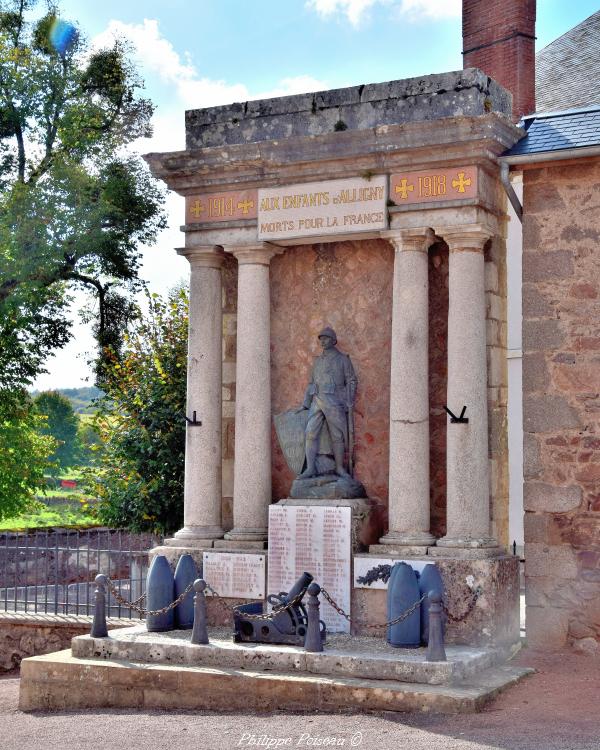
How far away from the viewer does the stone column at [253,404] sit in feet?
40.2

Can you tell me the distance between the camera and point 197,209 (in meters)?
12.8

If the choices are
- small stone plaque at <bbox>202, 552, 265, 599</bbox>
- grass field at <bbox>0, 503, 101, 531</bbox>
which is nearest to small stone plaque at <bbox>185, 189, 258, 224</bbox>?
small stone plaque at <bbox>202, 552, 265, 599</bbox>

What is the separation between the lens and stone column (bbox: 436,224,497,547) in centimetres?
1114

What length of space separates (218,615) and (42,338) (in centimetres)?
1198

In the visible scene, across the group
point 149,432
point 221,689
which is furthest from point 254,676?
point 149,432

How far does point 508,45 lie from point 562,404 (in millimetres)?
8033

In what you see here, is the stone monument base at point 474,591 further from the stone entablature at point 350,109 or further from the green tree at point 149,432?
the green tree at point 149,432

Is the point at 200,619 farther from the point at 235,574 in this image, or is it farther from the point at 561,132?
the point at 561,132

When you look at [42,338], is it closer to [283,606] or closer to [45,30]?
[45,30]

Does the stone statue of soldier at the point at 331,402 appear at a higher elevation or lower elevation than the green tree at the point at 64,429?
lower

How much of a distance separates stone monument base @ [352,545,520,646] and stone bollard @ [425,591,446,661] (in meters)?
1.15

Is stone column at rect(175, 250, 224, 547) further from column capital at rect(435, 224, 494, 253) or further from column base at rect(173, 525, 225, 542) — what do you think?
column capital at rect(435, 224, 494, 253)

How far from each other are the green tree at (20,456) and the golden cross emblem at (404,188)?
1387 centimetres

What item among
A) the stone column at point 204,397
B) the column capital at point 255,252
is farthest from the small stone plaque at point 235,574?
the column capital at point 255,252
